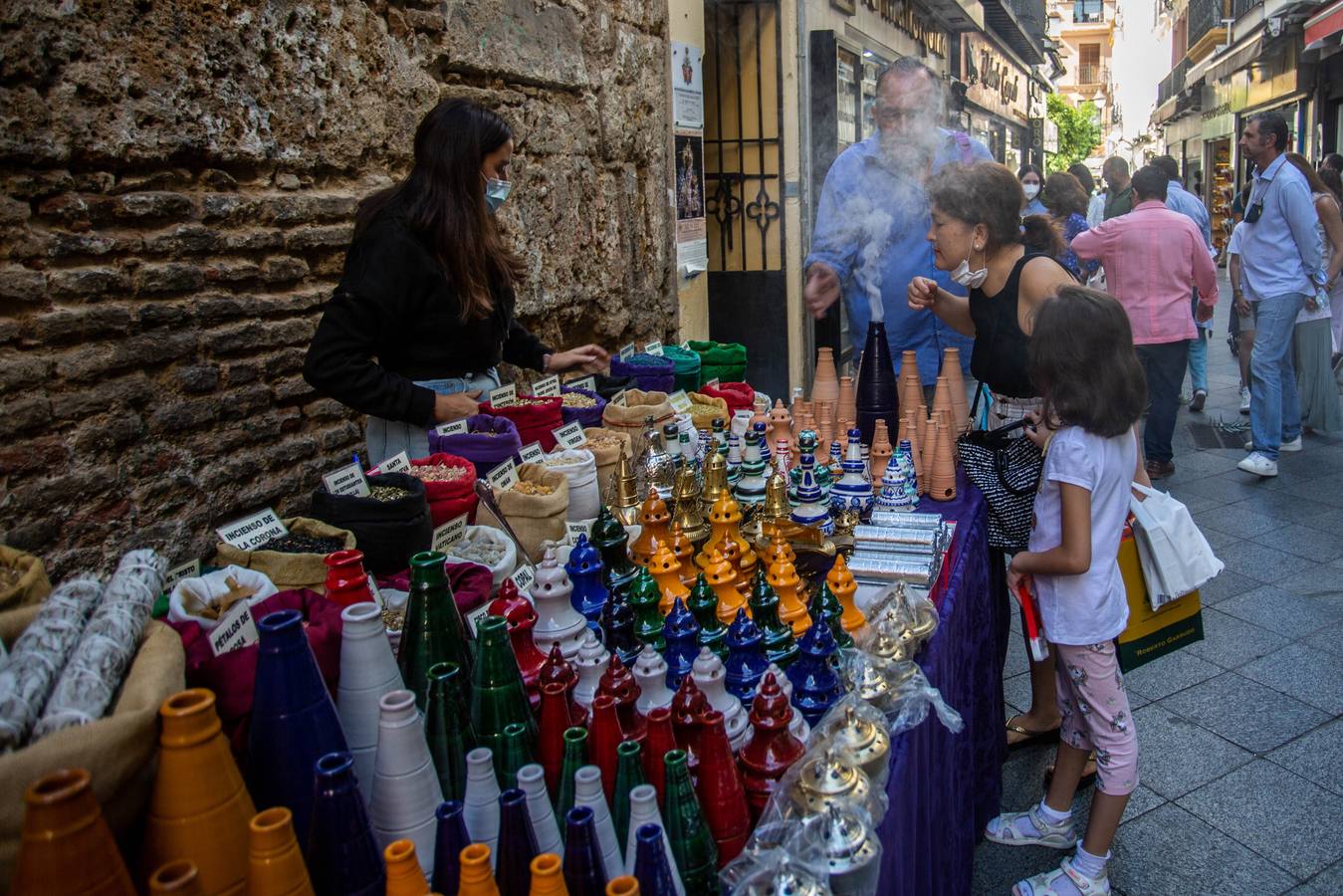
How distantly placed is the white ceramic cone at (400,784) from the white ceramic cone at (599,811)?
0.18 metres

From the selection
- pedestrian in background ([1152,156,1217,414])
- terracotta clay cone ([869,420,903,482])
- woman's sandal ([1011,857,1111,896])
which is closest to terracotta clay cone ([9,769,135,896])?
woman's sandal ([1011,857,1111,896])

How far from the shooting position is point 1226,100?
24000 millimetres

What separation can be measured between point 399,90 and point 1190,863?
3.66 metres

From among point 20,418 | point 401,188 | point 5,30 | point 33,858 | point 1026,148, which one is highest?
point 1026,148

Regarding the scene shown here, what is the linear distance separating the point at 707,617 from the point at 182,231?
2.15 m

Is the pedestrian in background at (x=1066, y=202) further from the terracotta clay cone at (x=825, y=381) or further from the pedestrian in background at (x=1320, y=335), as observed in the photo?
the terracotta clay cone at (x=825, y=381)

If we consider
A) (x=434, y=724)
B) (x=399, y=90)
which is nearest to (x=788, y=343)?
(x=399, y=90)

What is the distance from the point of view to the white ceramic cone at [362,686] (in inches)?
49.0

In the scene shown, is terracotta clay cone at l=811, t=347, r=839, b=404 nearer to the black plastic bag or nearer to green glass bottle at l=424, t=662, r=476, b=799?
the black plastic bag

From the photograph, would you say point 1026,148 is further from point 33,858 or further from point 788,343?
point 33,858

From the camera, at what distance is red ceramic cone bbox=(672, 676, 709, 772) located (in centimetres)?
127

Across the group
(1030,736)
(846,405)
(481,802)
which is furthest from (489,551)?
(1030,736)

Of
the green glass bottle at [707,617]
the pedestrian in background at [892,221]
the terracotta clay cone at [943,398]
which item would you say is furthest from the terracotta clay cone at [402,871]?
the pedestrian in background at [892,221]

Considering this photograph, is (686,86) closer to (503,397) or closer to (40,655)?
(503,397)
